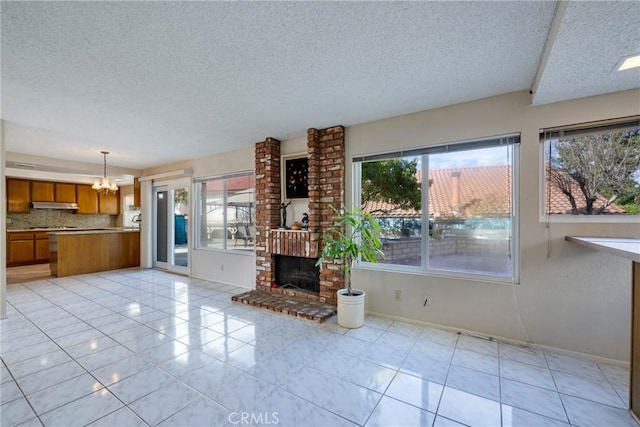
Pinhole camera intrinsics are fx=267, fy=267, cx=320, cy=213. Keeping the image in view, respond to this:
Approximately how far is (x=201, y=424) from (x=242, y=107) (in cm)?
288

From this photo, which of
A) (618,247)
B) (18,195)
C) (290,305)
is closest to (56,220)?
(18,195)

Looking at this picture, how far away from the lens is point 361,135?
11.7ft

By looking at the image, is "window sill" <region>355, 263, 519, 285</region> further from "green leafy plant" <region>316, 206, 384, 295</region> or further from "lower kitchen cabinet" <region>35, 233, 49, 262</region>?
"lower kitchen cabinet" <region>35, 233, 49, 262</region>

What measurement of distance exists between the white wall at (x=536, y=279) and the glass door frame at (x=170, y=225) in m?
4.55

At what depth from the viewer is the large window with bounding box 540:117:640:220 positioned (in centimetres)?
A: 228

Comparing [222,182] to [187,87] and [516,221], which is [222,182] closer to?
[187,87]

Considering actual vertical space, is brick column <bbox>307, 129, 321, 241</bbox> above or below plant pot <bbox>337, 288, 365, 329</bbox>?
above

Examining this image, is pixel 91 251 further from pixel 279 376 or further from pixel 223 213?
pixel 279 376

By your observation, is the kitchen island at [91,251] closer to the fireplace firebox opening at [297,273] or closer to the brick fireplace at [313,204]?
the brick fireplace at [313,204]

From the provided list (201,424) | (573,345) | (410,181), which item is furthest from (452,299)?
(201,424)

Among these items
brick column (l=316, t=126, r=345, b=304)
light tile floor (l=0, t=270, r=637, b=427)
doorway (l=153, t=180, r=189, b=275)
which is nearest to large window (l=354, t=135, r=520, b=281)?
brick column (l=316, t=126, r=345, b=304)

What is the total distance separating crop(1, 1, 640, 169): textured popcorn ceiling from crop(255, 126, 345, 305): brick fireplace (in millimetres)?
485

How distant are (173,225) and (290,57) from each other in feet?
17.3

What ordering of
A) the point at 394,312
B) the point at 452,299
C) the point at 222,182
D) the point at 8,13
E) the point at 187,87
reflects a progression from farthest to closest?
the point at 222,182 → the point at 394,312 → the point at 452,299 → the point at 187,87 → the point at 8,13
